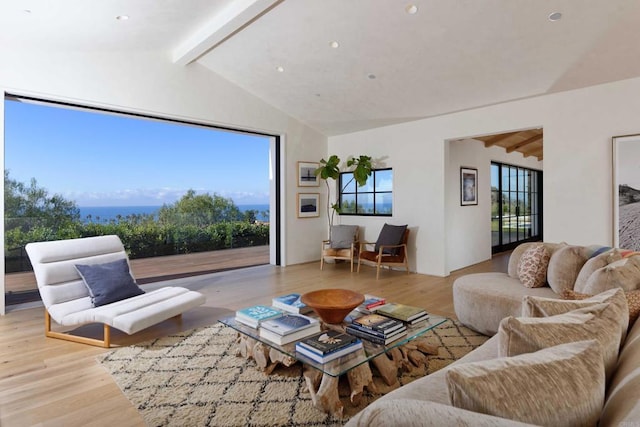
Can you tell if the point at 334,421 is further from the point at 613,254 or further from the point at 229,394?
the point at 613,254

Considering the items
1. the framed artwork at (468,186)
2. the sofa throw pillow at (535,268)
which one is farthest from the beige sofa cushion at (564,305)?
the framed artwork at (468,186)

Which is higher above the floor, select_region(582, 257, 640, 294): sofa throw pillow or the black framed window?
the black framed window

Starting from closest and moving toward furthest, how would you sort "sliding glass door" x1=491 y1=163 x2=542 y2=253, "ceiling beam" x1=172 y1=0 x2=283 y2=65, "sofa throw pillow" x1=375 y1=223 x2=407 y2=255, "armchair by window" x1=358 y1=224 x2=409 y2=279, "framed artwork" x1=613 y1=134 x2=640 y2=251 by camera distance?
1. "ceiling beam" x1=172 y1=0 x2=283 y2=65
2. "framed artwork" x1=613 y1=134 x2=640 y2=251
3. "armchair by window" x1=358 y1=224 x2=409 y2=279
4. "sofa throw pillow" x1=375 y1=223 x2=407 y2=255
5. "sliding glass door" x1=491 y1=163 x2=542 y2=253

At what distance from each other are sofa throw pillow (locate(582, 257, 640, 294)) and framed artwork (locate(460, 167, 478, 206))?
4.35m

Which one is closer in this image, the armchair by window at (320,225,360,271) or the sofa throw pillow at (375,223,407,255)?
the sofa throw pillow at (375,223,407,255)

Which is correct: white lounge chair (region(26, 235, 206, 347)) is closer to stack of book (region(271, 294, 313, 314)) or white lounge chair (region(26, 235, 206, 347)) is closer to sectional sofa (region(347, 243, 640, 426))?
stack of book (region(271, 294, 313, 314))

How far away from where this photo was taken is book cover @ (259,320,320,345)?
2.20 m

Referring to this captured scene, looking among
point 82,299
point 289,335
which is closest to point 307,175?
point 82,299

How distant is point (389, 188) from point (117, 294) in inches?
186

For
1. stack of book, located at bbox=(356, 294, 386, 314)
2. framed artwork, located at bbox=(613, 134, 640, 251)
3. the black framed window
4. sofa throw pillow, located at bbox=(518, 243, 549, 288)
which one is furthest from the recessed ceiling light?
the black framed window

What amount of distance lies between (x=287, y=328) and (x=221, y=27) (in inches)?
139

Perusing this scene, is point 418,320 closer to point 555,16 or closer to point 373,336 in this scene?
point 373,336

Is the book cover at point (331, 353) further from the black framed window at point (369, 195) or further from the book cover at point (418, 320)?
the black framed window at point (369, 195)

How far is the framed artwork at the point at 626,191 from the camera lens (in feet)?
13.0
